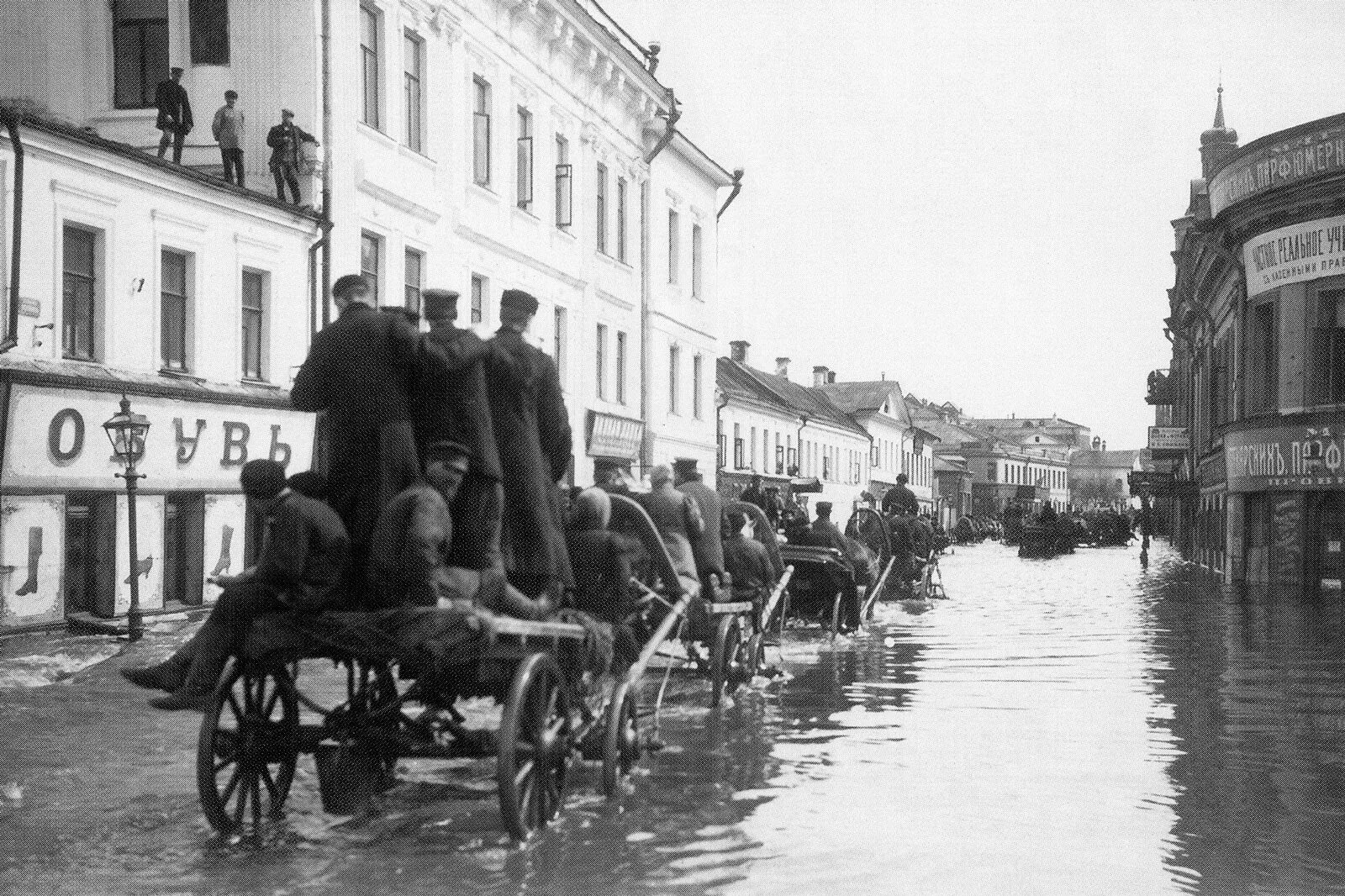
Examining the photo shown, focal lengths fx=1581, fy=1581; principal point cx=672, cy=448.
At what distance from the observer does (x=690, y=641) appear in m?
12.3

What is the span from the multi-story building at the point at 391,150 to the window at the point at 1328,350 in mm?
13639

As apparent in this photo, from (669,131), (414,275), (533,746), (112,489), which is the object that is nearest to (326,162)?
(414,275)

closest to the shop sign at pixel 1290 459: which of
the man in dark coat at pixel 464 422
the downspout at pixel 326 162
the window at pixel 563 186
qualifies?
the window at pixel 563 186

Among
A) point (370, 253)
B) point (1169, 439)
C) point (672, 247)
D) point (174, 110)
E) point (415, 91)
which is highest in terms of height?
point (415, 91)

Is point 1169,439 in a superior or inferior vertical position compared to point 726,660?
superior

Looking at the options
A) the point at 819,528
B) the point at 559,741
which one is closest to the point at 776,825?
the point at 559,741

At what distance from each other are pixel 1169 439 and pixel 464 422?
171ft

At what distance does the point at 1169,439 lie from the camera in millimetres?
56250

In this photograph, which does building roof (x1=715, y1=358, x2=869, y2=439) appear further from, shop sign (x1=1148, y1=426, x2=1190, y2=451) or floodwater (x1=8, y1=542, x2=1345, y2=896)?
floodwater (x1=8, y1=542, x2=1345, y2=896)

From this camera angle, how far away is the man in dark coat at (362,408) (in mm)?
7332

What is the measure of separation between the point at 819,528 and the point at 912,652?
1.71 metres

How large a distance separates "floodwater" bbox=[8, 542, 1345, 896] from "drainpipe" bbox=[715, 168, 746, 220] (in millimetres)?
28654

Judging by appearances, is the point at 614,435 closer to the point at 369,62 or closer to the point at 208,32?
the point at 369,62

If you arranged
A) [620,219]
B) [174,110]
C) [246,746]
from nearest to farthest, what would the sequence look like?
[246,746] → [174,110] → [620,219]
